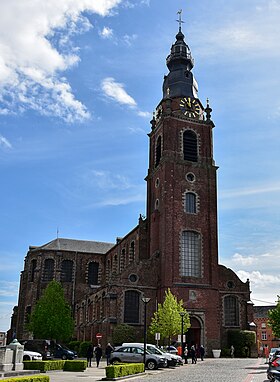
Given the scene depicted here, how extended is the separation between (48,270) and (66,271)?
2.52 meters

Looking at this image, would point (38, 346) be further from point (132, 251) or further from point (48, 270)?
point (48, 270)

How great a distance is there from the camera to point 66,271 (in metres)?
65.7

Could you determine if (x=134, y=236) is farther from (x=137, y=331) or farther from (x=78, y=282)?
(x=78, y=282)

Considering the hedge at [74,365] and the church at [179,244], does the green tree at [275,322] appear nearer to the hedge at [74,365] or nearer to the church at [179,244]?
the church at [179,244]

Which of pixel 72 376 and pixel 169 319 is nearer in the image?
pixel 72 376

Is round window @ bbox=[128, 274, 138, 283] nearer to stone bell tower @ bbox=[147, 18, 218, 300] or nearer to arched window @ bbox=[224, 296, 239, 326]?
stone bell tower @ bbox=[147, 18, 218, 300]

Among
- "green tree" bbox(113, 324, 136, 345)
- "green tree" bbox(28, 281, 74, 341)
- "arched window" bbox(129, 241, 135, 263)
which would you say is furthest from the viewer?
"arched window" bbox(129, 241, 135, 263)

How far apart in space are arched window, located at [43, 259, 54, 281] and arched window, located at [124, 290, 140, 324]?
2362cm

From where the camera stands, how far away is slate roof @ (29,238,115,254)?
66875 mm

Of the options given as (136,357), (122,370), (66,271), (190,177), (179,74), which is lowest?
(122,370)

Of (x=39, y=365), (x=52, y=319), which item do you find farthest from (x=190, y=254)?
(x=39, y=365)

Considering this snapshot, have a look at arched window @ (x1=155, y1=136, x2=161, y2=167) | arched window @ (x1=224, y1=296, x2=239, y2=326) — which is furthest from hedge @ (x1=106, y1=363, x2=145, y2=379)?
arched window @ (x1=155, y1=136, x2=161, y2=167)

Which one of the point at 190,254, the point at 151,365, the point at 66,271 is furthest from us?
the point at 66,271

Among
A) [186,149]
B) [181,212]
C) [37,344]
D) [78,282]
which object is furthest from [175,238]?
[78,282]
